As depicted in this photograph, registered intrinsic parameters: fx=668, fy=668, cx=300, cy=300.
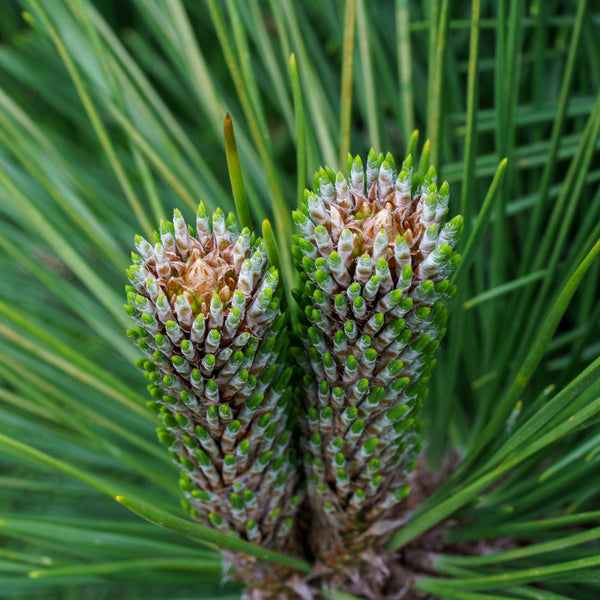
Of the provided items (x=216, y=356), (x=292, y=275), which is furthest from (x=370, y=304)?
(x=292, y=275)

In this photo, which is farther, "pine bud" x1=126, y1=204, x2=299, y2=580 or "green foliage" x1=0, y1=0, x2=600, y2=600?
"green foliage" x1=0, y1=0, x2=600, y2=600

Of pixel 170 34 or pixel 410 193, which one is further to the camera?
pixel 170 34

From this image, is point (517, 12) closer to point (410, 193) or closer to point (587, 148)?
point (587, 148)

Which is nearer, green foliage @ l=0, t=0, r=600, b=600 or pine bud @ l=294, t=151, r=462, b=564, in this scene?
pine bud @ l=294, t=151, r=462, b=564

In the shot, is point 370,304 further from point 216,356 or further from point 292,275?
point 292,275

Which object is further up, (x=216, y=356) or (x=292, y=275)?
(x=292, y=275)

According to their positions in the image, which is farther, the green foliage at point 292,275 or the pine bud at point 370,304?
the green foliage at point 292,275

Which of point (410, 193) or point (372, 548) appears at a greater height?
point (410, 193)

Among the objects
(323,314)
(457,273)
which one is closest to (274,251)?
(323,314)
